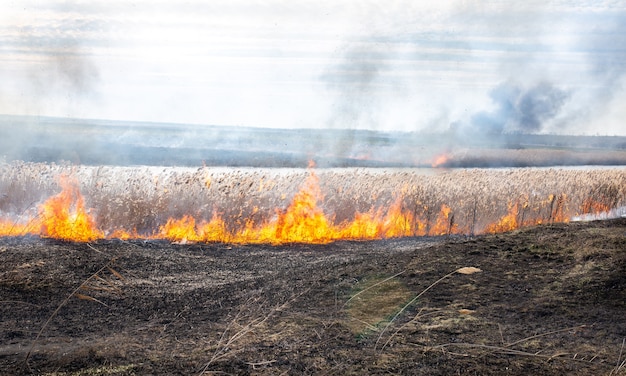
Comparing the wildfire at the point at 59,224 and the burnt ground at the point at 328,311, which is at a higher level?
the burnt ground at the point at 328,311

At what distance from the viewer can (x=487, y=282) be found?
8312mm

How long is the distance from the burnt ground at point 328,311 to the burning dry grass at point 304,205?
287 cm

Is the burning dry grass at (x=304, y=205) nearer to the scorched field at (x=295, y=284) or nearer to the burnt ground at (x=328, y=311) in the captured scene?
the scorched field at (x=295, y=284)

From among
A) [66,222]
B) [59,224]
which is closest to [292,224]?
[66,222]

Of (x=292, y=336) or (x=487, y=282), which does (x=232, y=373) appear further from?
(x=487, y=282)

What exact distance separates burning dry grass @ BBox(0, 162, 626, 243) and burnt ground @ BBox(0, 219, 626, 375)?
2.87 metres

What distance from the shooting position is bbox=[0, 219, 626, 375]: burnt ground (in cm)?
584

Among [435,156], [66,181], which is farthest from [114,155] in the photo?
[66,181]

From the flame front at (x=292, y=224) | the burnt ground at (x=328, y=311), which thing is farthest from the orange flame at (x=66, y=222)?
the burnt ground at (x=328, y=311)

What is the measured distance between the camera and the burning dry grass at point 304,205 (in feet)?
47.6

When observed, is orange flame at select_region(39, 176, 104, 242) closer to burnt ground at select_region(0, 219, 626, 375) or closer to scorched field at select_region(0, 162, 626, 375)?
scorched field at select_region(0, 162, 626, 375)

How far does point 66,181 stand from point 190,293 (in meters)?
7.81

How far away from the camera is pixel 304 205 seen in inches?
591

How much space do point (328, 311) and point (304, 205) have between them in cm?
762
